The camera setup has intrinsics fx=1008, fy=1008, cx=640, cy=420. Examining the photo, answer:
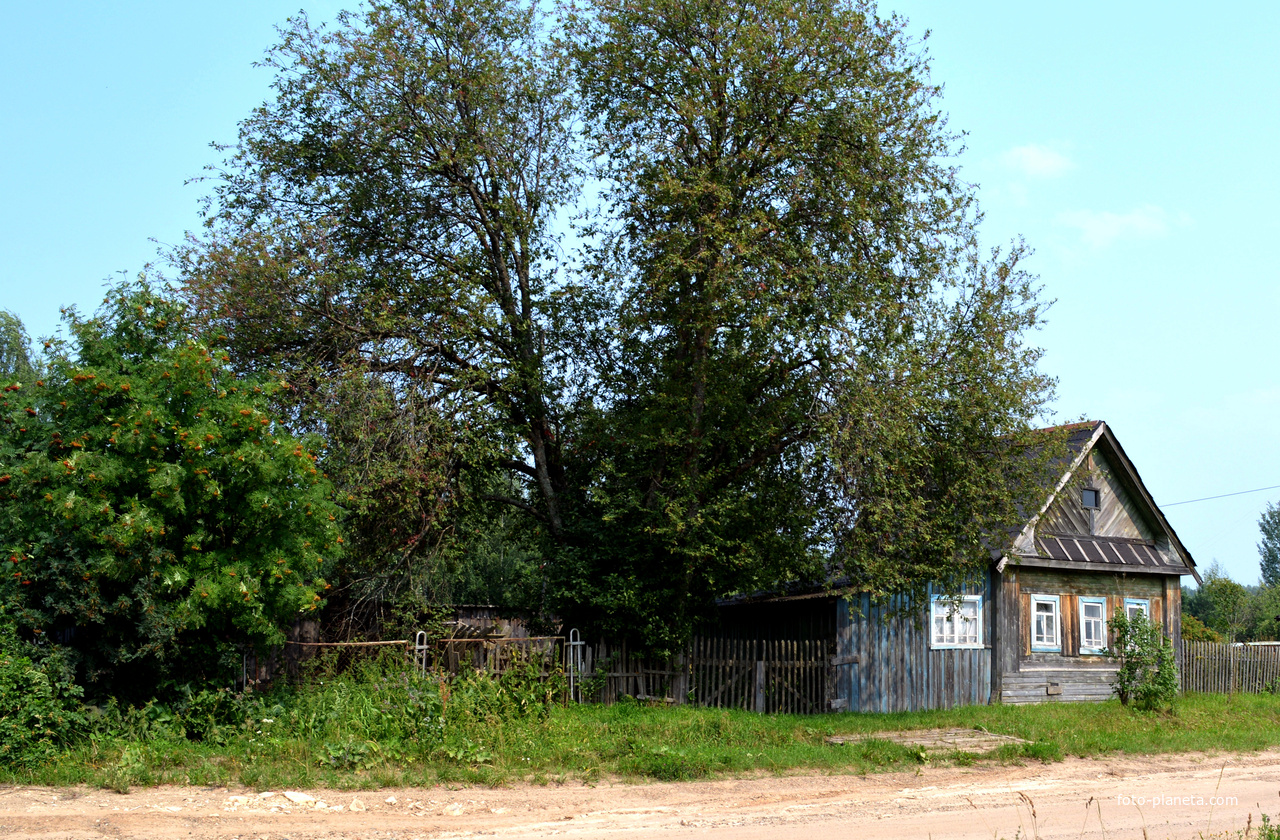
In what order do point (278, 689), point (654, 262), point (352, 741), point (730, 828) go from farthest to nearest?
1. point (654, 262)
2. point (278, 689)
3. point (352, 741)
4. point (730, 828)

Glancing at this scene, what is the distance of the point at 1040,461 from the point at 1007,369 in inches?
76.0

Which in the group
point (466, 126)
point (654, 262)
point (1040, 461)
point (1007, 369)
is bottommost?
point (1040, 461)

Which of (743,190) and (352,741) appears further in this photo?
(743,190)

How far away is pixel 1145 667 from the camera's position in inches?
720

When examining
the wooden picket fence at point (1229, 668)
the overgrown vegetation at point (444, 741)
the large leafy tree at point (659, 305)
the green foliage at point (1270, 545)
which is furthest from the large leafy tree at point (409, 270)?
the green foliage at point (1270, 545)

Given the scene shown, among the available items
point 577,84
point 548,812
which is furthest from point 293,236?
point 548,812

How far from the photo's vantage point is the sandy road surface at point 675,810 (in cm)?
905

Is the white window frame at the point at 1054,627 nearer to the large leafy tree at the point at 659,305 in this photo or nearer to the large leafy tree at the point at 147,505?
the large leafy tree at the point at 659,305

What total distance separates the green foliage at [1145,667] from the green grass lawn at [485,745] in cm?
133

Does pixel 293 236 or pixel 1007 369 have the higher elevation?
pixel 293 236

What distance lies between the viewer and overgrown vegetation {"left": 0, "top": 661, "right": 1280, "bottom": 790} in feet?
36.0

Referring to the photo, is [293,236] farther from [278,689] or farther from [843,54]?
[843,54]

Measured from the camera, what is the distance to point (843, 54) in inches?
688

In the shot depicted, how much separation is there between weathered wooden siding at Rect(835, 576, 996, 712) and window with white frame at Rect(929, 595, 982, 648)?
0.17m
